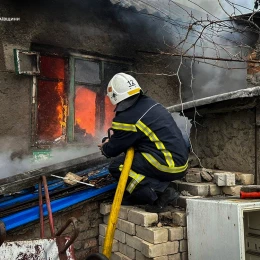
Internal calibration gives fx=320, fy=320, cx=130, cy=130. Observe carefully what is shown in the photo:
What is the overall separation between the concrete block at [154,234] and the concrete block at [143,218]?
76 mm

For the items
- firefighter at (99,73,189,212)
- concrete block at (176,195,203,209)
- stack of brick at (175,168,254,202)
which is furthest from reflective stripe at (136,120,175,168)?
stack of brick at (175,168,254,202)

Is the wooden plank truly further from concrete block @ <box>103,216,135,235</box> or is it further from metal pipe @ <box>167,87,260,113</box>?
metal pipe @ <box>167,87,260,113</box>

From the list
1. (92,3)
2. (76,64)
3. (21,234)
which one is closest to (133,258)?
(21,234)

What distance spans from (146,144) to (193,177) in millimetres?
1157

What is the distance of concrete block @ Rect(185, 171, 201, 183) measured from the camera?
15.9 ft

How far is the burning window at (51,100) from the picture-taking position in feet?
24.7

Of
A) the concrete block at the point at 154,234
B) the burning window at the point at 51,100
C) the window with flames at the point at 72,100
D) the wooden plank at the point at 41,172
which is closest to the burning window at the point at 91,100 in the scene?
the window with flames at the point at 72,100

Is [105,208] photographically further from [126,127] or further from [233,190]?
[233,190]

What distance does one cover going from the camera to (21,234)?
168 inches

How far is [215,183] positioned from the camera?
15.3 ft

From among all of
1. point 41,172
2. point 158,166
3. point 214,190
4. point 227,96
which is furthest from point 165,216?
point 41,172

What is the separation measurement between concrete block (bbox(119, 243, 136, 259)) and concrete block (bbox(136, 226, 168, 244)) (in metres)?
0.33

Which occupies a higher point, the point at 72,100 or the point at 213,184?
the point at 72,100

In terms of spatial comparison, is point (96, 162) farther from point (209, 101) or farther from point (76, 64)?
point (76, 64)
